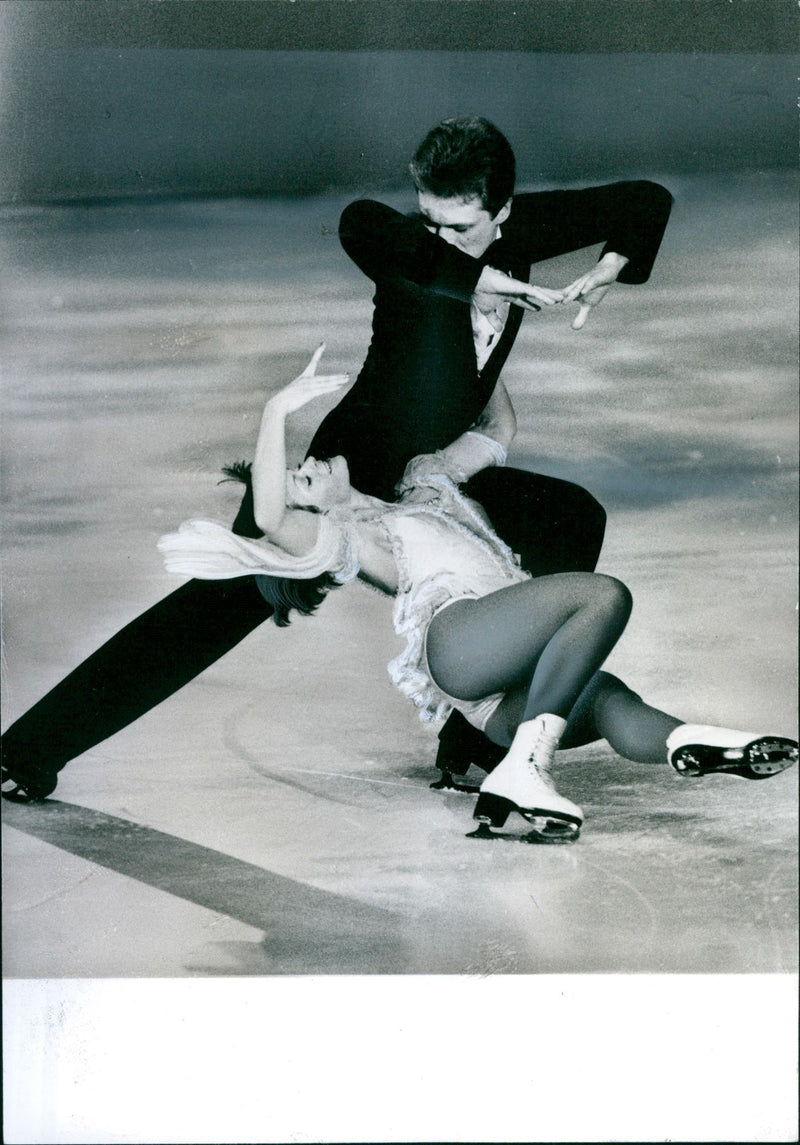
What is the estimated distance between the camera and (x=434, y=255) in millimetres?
2367

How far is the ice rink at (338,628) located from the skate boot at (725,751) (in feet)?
0.14

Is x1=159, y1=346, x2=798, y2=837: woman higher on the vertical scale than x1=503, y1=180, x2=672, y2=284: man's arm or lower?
lower

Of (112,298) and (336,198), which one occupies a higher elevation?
(336,198)

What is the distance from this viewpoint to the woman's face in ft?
7.73

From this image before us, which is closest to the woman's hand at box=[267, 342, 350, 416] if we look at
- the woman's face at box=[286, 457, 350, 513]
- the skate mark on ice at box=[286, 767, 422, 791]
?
the woman's face at box=[286, 457, 350, 513]

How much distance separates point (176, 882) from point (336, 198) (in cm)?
153

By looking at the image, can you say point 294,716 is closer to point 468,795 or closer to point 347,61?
point 468,795

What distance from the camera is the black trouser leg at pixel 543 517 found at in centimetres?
239

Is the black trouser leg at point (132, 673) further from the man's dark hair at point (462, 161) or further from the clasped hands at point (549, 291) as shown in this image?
the man's dark hair at point (462, 161)

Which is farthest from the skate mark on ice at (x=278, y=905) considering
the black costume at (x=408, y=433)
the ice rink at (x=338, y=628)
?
the black costume at (x=408, y=433)

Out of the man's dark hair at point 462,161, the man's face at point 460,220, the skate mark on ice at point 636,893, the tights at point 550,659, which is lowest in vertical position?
the skate mark on ice at point 636,893

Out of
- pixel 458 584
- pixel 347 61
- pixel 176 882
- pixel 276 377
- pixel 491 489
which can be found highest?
pixel 347 61

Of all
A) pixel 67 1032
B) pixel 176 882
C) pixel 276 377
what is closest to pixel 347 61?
pixel 276 377

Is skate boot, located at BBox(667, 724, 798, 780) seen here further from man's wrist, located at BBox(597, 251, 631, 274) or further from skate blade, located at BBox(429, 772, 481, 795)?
man's wrist, located at BBox(597, 251, 631, 274)
